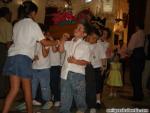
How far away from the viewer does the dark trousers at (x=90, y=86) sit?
8.75 m

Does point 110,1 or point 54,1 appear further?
point 110,1

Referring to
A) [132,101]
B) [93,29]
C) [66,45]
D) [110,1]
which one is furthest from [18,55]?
[110,1]

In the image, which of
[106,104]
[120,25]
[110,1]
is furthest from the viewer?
[120,25]

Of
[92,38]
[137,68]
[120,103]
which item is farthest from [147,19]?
[92,38]

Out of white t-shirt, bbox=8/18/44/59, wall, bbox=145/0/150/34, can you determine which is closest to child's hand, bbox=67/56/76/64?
white t-shirt, bbox=8/18/44/59

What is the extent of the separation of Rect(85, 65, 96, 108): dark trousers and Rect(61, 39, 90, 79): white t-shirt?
4.40ft

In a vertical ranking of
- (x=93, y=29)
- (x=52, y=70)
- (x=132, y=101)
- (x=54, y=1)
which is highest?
(x=54, y=1)

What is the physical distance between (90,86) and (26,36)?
2.31 metres

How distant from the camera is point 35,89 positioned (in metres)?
9.13

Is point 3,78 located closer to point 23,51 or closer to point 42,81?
point 42,81

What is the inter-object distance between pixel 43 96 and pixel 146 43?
15.3 ft

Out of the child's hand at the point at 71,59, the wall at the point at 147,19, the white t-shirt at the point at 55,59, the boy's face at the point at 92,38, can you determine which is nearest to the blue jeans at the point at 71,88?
the child's hand at the point at 71,59

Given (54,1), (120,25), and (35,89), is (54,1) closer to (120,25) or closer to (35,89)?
(35,89)

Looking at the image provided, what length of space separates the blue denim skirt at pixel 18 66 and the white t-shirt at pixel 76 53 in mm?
647
